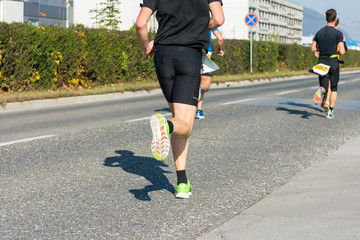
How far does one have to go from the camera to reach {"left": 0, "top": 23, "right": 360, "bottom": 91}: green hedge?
1558cm

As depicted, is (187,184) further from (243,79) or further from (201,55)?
(243,79)

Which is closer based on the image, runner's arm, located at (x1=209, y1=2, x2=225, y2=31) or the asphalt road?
the asphalt road

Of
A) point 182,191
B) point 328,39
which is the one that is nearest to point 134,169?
point 182,191

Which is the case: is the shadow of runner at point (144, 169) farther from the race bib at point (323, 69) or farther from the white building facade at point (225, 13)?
the white building facade at point (225, 13)


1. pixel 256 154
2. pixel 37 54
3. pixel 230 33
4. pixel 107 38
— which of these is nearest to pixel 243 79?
pixel 107 38

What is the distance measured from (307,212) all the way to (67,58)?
14657mm

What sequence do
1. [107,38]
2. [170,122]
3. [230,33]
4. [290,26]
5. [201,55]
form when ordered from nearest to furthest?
1. [170,122]
2. [201,55]
3. [107,38]
4. [230,33]
5. [290,26]

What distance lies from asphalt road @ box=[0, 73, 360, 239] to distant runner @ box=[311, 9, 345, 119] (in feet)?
2.26

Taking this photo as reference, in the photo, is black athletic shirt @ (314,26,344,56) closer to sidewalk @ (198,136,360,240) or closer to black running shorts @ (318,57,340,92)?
black running shorts @ (318,57,340,92)

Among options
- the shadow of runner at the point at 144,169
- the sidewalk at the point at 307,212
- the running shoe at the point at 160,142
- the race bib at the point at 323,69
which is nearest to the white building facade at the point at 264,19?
the race bib at the point at 323,69

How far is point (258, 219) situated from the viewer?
412cm

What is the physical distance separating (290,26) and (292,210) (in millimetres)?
174162

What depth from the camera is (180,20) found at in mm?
4527

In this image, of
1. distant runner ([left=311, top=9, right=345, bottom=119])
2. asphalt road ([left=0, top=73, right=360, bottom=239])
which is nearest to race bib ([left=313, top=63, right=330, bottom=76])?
distant runner ([left=311, top=9, right=345, bottom=119])
